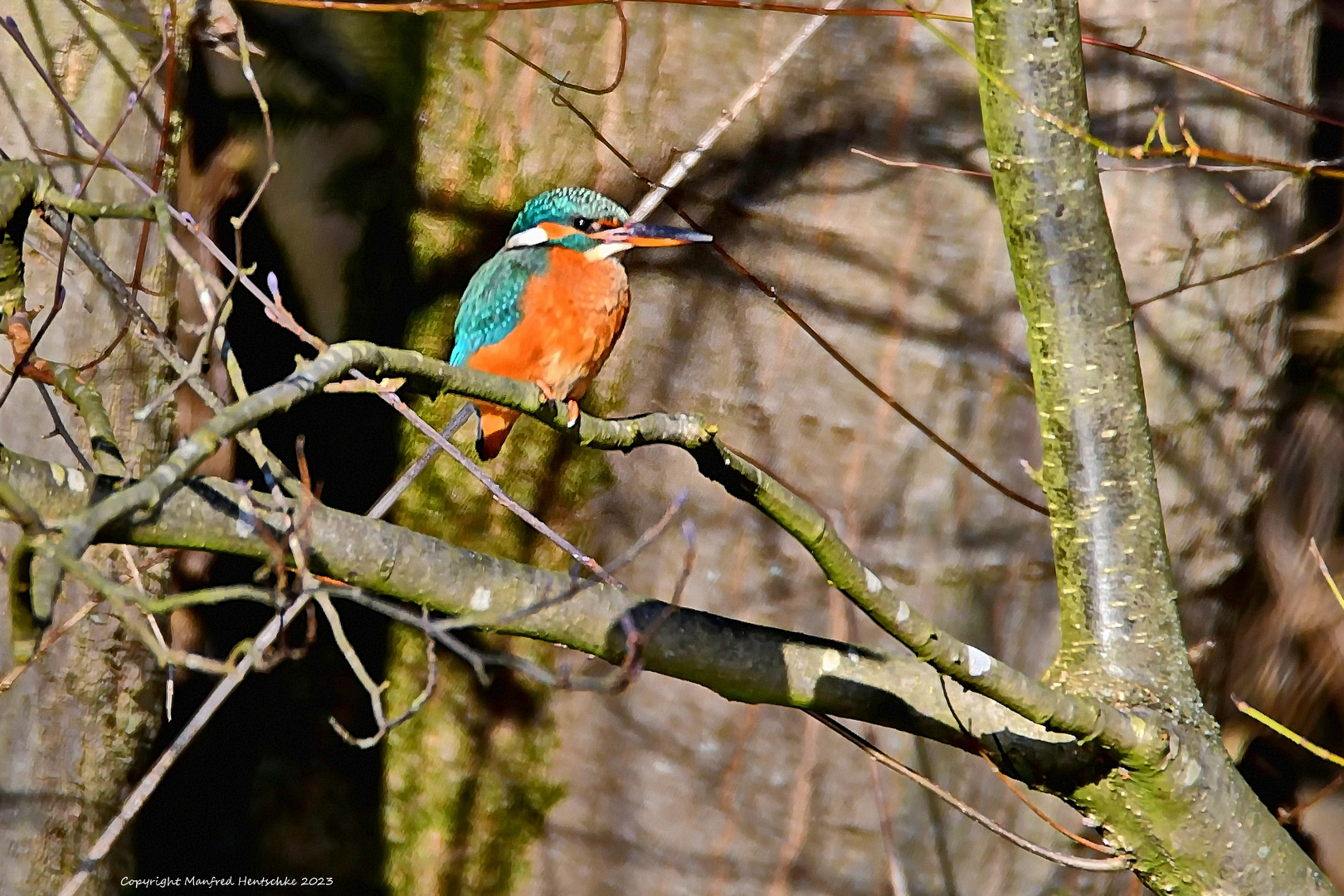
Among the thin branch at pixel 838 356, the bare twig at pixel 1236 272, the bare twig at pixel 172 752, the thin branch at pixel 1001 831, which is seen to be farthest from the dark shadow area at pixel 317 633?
the bare twig at pixel 1236 272

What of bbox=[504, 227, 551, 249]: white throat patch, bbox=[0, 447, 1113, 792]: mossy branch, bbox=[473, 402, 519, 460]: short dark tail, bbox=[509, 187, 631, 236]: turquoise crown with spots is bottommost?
bbox=[0, 447, 1113, 792]: mossy branch

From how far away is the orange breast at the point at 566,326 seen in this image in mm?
2283

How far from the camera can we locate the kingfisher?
7.52 ft

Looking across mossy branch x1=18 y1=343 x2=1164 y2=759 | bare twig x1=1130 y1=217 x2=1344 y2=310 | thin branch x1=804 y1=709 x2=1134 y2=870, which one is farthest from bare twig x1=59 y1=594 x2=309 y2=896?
bare twig x1=1130 y1=217 x2=1344 y2=310

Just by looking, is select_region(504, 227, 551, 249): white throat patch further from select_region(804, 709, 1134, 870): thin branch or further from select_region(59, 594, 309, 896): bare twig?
select_region(804, 709, 1134, 870): thin branch

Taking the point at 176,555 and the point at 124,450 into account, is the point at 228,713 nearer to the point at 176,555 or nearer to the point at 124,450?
the point at 176,555

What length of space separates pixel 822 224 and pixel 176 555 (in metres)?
1.52

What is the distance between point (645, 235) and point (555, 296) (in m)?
0.22

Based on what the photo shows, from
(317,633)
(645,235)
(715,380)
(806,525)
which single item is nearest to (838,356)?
(715,380)

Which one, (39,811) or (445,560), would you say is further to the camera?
(39,811)

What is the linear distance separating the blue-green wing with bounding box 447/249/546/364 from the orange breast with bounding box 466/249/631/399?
0.02 meters

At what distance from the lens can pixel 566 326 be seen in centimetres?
228

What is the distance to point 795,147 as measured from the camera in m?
2.36

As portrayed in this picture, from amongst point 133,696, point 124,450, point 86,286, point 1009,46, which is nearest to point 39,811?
point 133,696
